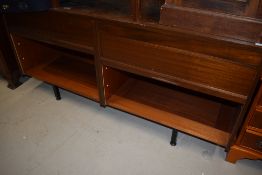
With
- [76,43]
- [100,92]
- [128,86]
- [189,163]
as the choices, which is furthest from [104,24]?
[189,163]

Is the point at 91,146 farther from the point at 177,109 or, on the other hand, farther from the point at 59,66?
the point at 59,66

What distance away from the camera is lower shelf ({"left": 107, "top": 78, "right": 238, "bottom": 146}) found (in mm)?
1345

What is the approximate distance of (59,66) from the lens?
1.87 m

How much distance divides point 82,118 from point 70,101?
21 cm

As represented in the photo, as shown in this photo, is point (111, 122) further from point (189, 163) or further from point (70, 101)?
point (189, 163)

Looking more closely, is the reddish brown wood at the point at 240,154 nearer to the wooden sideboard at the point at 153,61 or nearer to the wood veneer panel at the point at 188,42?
the wooden sideboard at the point at 153,61

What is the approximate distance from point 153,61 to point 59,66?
949 mm

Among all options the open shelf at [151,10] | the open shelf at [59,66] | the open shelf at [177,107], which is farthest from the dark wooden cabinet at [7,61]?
the open shelf at [151,10]

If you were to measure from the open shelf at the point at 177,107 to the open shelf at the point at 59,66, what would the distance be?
21cm

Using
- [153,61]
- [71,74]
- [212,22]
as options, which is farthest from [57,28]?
[212,22]

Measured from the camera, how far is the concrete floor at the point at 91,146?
1332 millimetres

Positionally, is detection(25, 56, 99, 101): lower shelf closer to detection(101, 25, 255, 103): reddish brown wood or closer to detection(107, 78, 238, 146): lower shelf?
detection(107, 78, 238, 146): lower shelf

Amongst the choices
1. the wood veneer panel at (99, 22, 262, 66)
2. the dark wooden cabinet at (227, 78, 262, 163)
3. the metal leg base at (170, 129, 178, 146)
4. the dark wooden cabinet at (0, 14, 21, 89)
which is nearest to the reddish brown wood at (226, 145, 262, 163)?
the dark wooden cabinet at (227, 78, 262, 163)

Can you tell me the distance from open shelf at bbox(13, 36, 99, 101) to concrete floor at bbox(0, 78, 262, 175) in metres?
0.16
